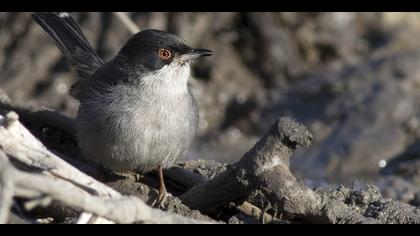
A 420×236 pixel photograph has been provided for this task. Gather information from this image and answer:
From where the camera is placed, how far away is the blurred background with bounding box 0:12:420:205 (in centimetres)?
897

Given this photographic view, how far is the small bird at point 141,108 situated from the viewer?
5.36m

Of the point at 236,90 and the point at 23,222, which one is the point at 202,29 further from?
the point at 23,222

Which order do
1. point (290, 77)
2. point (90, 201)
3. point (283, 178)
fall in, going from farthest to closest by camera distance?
1. point (290, 77)
2. point (283, 178)
3. point (90, 201)

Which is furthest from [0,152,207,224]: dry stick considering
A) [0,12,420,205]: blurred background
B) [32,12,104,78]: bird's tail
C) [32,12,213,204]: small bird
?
[0,12,420,205]: blurred background

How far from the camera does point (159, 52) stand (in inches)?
229

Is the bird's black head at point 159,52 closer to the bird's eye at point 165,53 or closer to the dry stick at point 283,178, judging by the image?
the bird's eye at point 165,53

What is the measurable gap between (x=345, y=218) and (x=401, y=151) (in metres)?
4.48

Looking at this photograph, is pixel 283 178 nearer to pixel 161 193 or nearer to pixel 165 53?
pixel 161 193

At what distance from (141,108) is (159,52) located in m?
0.56

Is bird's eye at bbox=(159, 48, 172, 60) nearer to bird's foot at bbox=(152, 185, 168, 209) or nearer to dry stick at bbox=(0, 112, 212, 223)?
bird's foot at bbox=(152, 185, 168, 209)

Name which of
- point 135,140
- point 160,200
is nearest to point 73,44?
point 135,140

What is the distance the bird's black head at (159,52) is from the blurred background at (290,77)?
10.2 feet

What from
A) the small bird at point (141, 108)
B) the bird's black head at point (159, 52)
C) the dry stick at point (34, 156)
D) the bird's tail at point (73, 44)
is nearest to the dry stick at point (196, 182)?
the small bird at point (141, 108)
